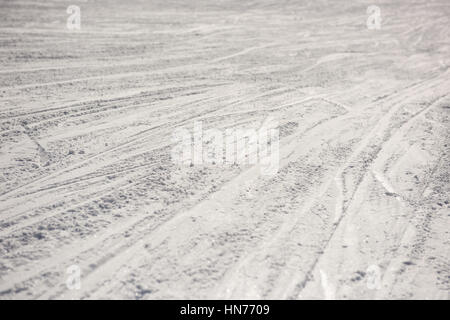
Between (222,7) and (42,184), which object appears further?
(222,7)

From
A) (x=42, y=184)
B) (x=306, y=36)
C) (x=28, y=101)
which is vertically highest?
(x=306, y=36)

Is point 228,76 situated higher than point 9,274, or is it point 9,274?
point 228,76

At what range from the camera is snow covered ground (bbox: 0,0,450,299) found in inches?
135

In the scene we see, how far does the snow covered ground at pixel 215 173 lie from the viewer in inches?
135

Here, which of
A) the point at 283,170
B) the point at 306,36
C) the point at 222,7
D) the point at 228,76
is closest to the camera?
the point at 283,170

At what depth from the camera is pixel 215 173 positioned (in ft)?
15.8

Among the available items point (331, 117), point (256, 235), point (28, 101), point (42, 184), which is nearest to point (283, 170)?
point (256, 235)

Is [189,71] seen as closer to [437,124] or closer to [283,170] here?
[283,170]

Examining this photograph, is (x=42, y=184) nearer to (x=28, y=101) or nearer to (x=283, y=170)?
(x=28, y=101)

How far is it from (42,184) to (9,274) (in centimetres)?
136

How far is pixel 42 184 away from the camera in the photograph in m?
4.39
